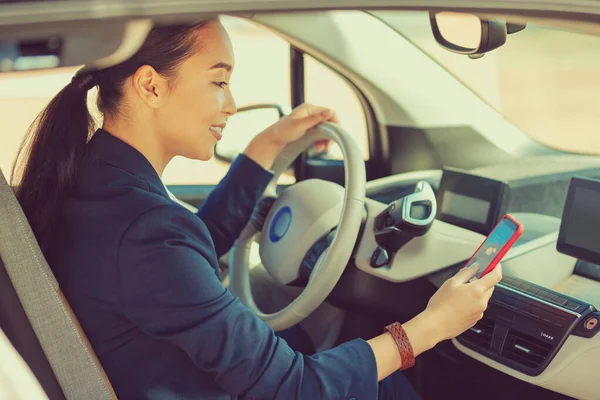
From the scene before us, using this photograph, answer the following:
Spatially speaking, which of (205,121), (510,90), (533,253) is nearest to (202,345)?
(205,121)

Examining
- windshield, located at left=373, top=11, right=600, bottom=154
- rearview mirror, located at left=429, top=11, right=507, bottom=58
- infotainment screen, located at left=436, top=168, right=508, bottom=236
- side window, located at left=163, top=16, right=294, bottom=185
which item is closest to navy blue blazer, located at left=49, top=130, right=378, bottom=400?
rearview mirror, located at left=429, top=11, right=507, bottom=58

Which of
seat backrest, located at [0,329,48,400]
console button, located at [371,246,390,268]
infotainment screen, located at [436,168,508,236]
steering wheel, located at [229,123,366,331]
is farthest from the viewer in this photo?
infotainment screen, located at [436,168,508,236]

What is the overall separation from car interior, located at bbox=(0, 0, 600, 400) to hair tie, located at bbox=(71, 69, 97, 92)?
17 centimetres

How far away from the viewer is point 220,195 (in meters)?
1.77

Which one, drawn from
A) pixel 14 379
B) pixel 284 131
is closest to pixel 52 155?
pixel 14 379

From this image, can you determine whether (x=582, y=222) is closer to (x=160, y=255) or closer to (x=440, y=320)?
(x=440, y=320)

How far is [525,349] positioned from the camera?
1448 mm

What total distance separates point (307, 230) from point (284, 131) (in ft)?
0.81

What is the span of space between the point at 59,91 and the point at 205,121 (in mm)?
269

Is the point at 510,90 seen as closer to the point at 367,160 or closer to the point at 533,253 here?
the point at 367,160

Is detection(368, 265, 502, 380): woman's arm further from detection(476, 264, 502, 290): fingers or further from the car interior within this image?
the car interior

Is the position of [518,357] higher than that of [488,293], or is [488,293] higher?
[488,293]

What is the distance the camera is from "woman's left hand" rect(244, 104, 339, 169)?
5.54 feet

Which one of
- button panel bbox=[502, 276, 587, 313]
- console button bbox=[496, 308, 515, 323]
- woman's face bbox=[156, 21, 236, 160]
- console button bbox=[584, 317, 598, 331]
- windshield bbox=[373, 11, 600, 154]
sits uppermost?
woman's face bbox=[156, 21, 236, 160]
